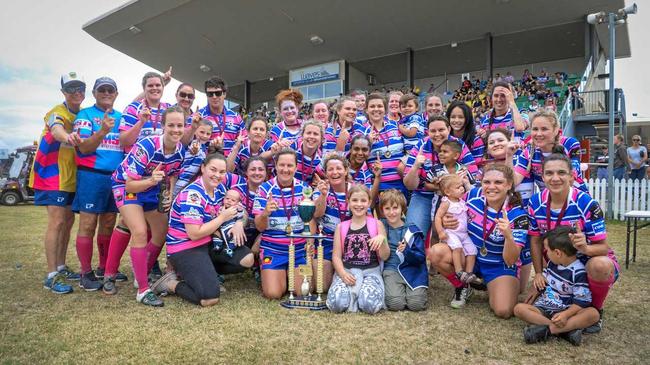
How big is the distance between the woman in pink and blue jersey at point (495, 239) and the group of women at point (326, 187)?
0.04 ft

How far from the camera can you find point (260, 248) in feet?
16.0

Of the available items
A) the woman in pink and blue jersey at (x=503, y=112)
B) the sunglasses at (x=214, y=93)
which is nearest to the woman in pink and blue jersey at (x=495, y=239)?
the woman in pink and blue jersey at (x=503, y=112)

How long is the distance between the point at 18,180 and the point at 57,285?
16.8 metres

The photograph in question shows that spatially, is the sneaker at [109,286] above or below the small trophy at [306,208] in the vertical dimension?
below

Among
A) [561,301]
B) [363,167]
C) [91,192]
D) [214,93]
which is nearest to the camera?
[561,301]

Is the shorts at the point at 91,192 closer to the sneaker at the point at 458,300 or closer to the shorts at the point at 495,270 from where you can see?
the sneaker at the point at 458,300

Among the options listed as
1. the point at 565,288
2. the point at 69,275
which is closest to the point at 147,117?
the point at 69,275

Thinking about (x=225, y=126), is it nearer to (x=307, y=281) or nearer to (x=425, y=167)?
(x=307, y=281)

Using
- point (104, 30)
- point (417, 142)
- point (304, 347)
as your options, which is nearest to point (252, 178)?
point (417, 142)

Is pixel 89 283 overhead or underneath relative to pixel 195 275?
underneath

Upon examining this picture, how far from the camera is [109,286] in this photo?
4.50 meters

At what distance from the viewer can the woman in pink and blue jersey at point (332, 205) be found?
4664 millimetres

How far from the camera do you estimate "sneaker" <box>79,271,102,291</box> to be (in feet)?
15.1

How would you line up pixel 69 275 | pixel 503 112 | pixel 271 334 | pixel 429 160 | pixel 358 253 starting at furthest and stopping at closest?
pixel 503 112, pixel 69 275, pixel 429 160, pixel 358 253, pixel 271 334
